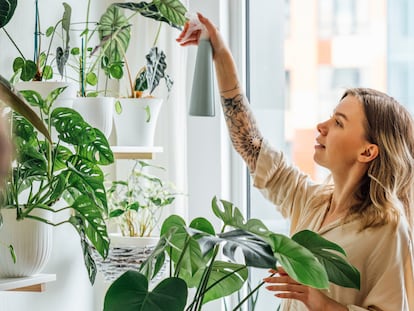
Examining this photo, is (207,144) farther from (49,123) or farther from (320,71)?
(49,123)

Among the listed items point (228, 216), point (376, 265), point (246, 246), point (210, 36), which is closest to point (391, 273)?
point (376, 265)

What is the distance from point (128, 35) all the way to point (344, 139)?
→ 711 mm

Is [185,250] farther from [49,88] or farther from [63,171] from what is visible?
[49,88]

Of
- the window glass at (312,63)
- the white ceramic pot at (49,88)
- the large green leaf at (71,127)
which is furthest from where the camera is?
the window glass at (312,63)

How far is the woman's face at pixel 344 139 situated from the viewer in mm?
1854

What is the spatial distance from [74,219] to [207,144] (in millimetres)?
1055

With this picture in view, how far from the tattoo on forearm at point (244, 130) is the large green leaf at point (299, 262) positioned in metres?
0.70

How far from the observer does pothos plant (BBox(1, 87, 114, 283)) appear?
1.55 metres

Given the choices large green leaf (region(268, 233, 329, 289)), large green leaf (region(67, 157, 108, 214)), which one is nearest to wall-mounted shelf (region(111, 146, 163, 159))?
large green leaf (region(67, 157, 108, 214))

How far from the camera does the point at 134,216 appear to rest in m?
2.18

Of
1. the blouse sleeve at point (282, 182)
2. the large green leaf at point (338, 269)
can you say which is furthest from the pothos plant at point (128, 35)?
the large green leaf at point (338, 269)

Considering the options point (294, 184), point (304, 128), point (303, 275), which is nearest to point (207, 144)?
point (304, 128)

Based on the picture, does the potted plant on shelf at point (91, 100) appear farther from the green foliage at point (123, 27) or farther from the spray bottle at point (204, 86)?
the spray bottle at point (204, 86)

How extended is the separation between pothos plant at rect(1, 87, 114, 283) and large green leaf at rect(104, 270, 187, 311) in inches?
10.4
